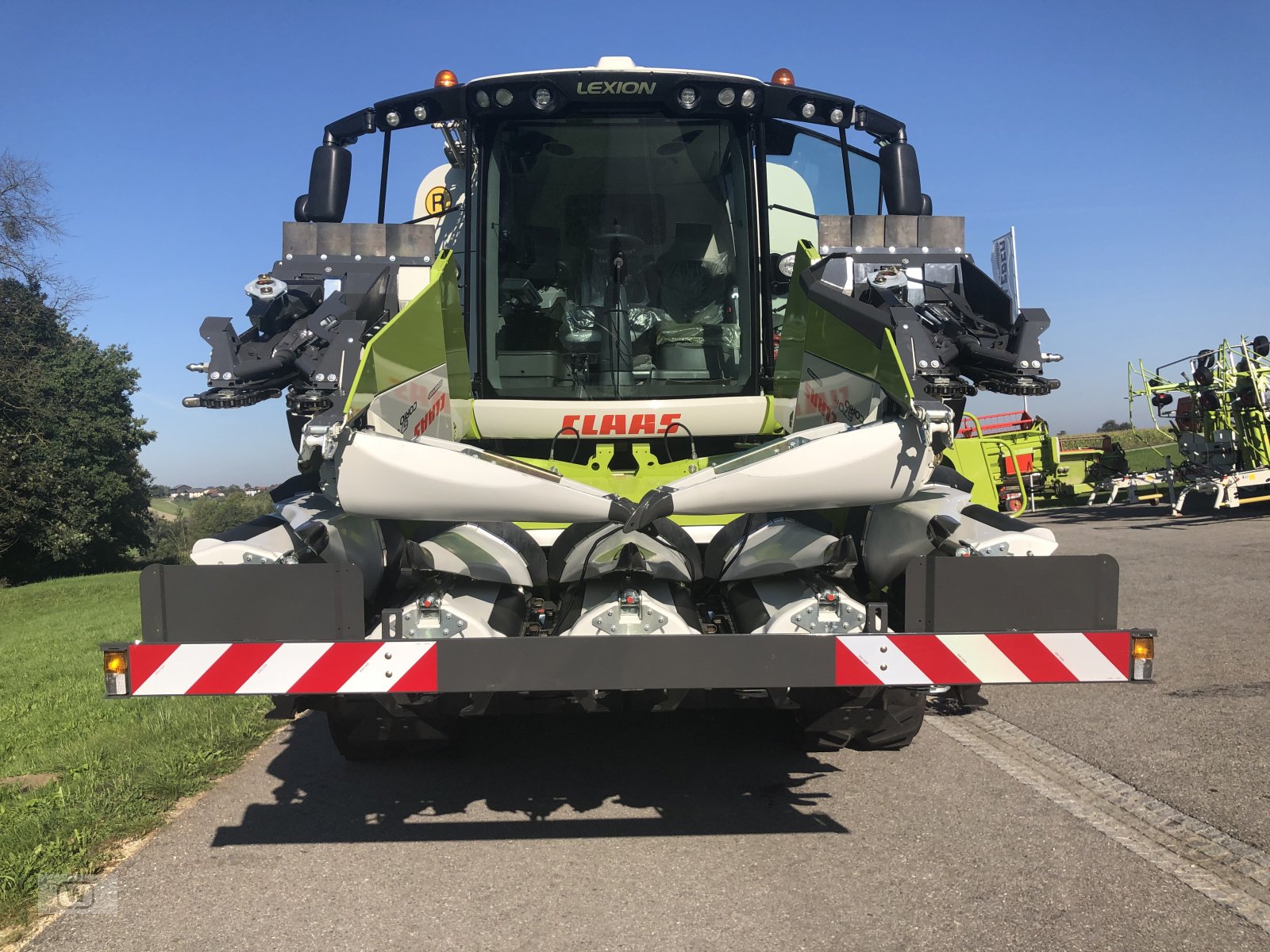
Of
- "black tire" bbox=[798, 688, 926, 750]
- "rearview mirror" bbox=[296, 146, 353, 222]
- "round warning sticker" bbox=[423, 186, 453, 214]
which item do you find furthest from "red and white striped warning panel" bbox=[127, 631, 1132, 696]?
"round warning sticker" bbox=[423, 186, 453, 214]

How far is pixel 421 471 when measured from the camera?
3115mm

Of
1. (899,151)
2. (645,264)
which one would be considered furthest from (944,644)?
(899,151)

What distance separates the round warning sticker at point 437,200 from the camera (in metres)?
6.14

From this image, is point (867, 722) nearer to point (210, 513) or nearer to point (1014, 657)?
point (1014, 657)

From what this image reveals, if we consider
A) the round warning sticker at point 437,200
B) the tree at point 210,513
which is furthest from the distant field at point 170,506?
the round warning sticker at point 437,200

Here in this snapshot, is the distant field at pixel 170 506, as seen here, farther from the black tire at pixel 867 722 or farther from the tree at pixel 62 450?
the black tire at pixel 867 722

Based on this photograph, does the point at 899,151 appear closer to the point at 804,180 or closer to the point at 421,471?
the point at 804,180

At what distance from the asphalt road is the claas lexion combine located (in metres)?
0.41

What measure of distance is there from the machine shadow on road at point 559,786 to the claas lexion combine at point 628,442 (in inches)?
12.9

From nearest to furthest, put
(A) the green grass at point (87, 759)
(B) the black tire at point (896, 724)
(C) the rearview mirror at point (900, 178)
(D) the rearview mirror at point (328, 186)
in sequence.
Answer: (A) the green grass at point (87, 759) → (B) the black tire at point (896, 724) → (D) the rearview mirror at point (328, 186) → (C) the rearview mirror at point (900, 178)

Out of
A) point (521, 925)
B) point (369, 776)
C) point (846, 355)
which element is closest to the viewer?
point (521, 925)

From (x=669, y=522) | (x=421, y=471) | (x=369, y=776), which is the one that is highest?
(x=421, y=471)

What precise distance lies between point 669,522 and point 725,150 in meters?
1.92

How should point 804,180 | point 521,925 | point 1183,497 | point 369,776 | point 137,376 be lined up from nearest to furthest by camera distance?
point 521,925 < point 369,776 < point 804,180 < point 1183,497 < point 137,376
